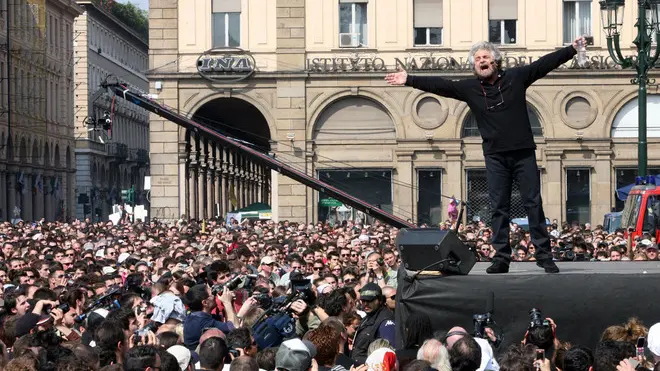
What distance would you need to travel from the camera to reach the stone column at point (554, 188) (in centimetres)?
4669

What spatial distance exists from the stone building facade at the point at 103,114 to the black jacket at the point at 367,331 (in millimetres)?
75230

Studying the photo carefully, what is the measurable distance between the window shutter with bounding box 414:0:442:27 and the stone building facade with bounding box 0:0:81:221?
28337mm

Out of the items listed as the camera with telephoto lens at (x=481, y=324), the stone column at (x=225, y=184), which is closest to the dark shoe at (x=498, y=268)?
the camera with telephoto lens at (x=481, y=324)

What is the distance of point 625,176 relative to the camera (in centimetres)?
4734

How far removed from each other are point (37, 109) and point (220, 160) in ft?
94.2

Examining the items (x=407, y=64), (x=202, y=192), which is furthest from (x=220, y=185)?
(x=407, y=64)

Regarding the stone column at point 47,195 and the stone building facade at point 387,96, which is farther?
the stone column at point 47,195

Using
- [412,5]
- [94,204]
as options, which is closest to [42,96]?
[94,204]

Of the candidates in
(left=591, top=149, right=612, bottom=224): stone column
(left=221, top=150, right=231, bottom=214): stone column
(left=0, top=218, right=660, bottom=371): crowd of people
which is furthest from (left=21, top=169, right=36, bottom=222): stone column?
(left=0, top=218, right=660, bottom=371): crowd of people

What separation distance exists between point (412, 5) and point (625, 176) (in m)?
8.43

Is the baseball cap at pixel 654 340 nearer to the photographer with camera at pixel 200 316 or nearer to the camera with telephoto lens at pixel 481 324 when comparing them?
the camera with telephoto lens at pixel 481 324

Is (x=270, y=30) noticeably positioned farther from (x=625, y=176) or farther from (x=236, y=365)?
(x=236, y=365)

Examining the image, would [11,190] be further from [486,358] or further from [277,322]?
[486,358]

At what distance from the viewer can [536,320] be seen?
417 inches
